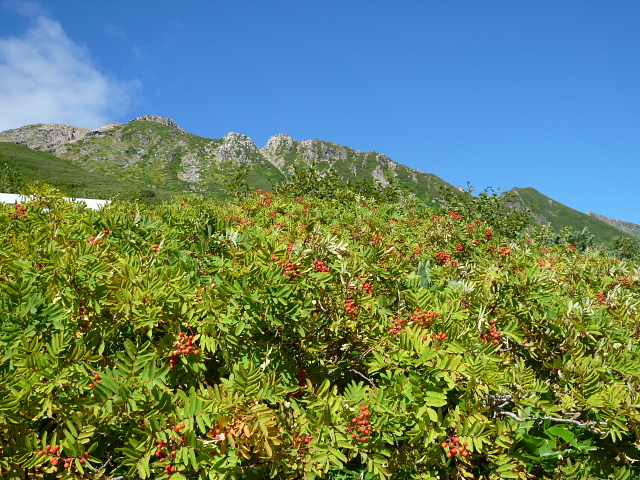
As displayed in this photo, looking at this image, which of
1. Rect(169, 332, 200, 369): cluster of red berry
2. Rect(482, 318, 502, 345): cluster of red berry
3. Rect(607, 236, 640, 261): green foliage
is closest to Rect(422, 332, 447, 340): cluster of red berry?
Rect(482, 318, 502, 345): cluster of red berry

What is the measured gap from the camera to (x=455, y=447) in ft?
7.57

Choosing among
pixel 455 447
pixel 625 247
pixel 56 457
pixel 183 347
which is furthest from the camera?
pixel 625 247

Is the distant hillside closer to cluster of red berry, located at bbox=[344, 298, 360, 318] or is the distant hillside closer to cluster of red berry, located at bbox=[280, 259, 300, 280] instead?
cluster of red berry, located at bbox=[344, 298, 360, 318]

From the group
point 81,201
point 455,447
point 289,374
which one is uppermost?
point 81,201

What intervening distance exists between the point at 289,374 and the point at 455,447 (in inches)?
51.8

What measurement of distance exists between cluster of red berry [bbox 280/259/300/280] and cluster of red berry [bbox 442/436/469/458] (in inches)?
60.9

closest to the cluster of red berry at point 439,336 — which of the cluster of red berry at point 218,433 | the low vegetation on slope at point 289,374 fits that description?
the low vegetation on slope at point 289,374

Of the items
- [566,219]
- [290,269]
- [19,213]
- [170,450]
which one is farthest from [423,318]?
[566,219]

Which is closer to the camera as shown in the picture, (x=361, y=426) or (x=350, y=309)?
(x=361, y=426)

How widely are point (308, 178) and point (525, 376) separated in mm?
20944

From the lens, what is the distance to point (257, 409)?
86.3 inches

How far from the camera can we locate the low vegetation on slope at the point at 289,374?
2176mm

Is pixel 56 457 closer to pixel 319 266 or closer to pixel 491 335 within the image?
pixel 319 266

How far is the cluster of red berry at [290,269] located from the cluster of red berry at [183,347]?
0.86 metres
